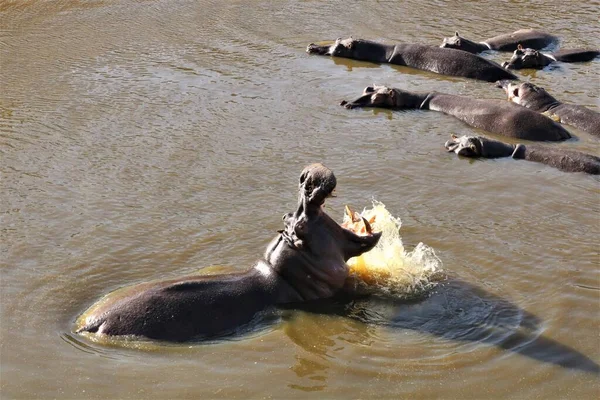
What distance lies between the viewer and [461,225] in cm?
837

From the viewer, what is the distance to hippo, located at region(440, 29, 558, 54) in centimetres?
1498

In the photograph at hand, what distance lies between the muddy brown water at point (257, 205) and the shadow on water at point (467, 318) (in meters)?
0.02

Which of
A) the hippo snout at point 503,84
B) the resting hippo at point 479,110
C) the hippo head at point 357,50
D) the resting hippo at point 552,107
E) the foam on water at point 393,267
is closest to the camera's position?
the foam on water at point 393,267

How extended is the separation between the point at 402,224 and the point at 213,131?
143 inches

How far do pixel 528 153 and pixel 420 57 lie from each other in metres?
4.68

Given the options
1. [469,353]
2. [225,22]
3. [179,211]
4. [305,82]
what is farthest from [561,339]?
[225,22]

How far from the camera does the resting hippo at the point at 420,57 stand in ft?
45.2

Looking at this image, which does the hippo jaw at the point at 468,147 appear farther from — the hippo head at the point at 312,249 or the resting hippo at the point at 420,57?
the hippo head at the point at 312,249

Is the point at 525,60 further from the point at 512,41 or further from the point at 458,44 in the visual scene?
the point at 512,41

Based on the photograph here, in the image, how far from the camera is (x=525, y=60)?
14.3m

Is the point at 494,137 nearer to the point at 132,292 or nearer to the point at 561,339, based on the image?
the point at 561,339

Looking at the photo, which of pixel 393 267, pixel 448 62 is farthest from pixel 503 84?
pixel 393 267

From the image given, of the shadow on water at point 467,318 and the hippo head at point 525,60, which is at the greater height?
the hippo head at point 525,60

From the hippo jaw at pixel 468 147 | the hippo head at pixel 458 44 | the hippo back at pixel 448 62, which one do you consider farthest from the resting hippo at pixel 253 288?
the hippo head at pixel 458 44
